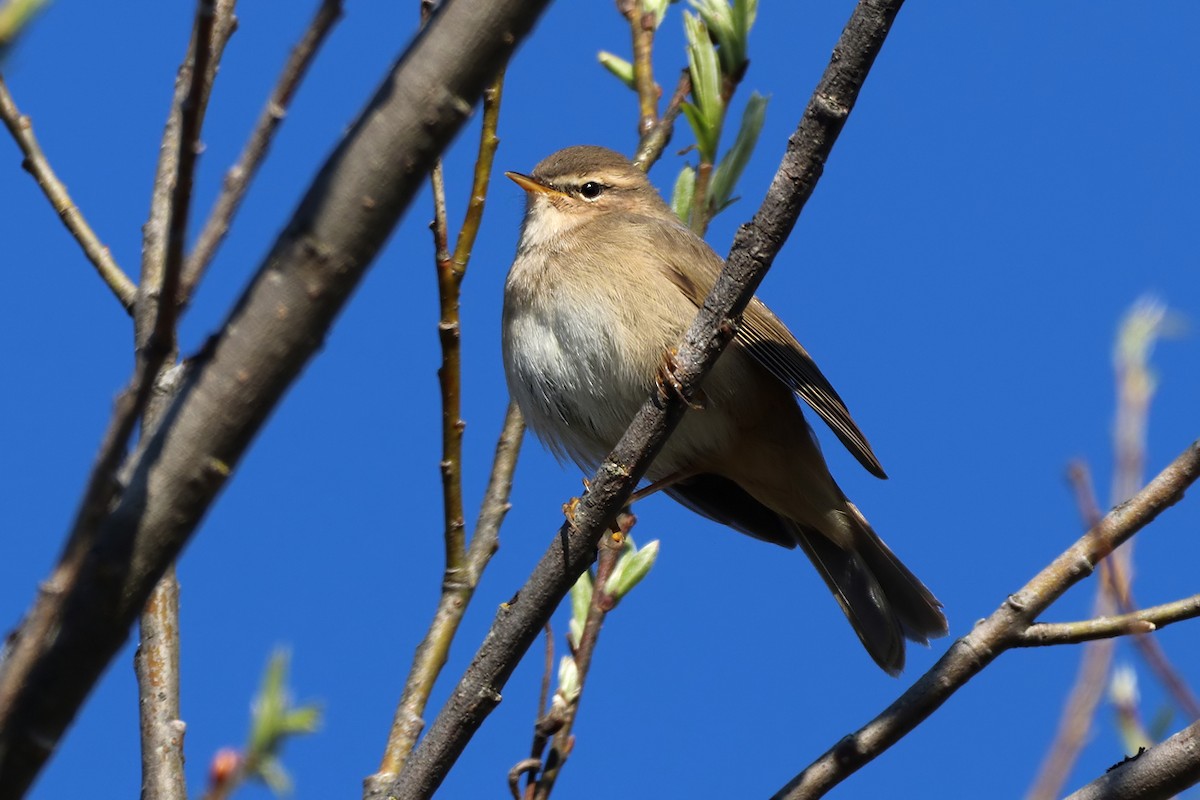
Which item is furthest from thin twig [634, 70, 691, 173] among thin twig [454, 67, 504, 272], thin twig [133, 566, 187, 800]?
thin twig [133, 566, 187, 800]

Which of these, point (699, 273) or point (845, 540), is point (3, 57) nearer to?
point (699, 273)

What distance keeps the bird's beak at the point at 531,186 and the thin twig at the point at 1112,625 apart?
3925 millimetres

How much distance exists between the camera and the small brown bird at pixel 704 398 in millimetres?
5414

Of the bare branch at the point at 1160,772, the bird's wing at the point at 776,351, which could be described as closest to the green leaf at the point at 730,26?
the bird's wing at the point at 776,351

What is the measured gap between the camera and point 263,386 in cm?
183

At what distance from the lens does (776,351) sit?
222 inches

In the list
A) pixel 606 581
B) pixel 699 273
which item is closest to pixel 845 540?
pixel 699 273

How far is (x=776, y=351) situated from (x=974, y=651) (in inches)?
102

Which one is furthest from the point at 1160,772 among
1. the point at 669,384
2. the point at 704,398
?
the point at 704,398

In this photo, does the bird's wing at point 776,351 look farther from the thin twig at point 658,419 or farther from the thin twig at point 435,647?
the thin twig at point 658,419

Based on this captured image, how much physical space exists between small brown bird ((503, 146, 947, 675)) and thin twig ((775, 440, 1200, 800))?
223cm

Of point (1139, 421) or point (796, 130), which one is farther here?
point (796, 130)

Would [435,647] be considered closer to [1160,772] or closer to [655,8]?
[1160,772]

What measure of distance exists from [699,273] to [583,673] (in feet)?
8.09
